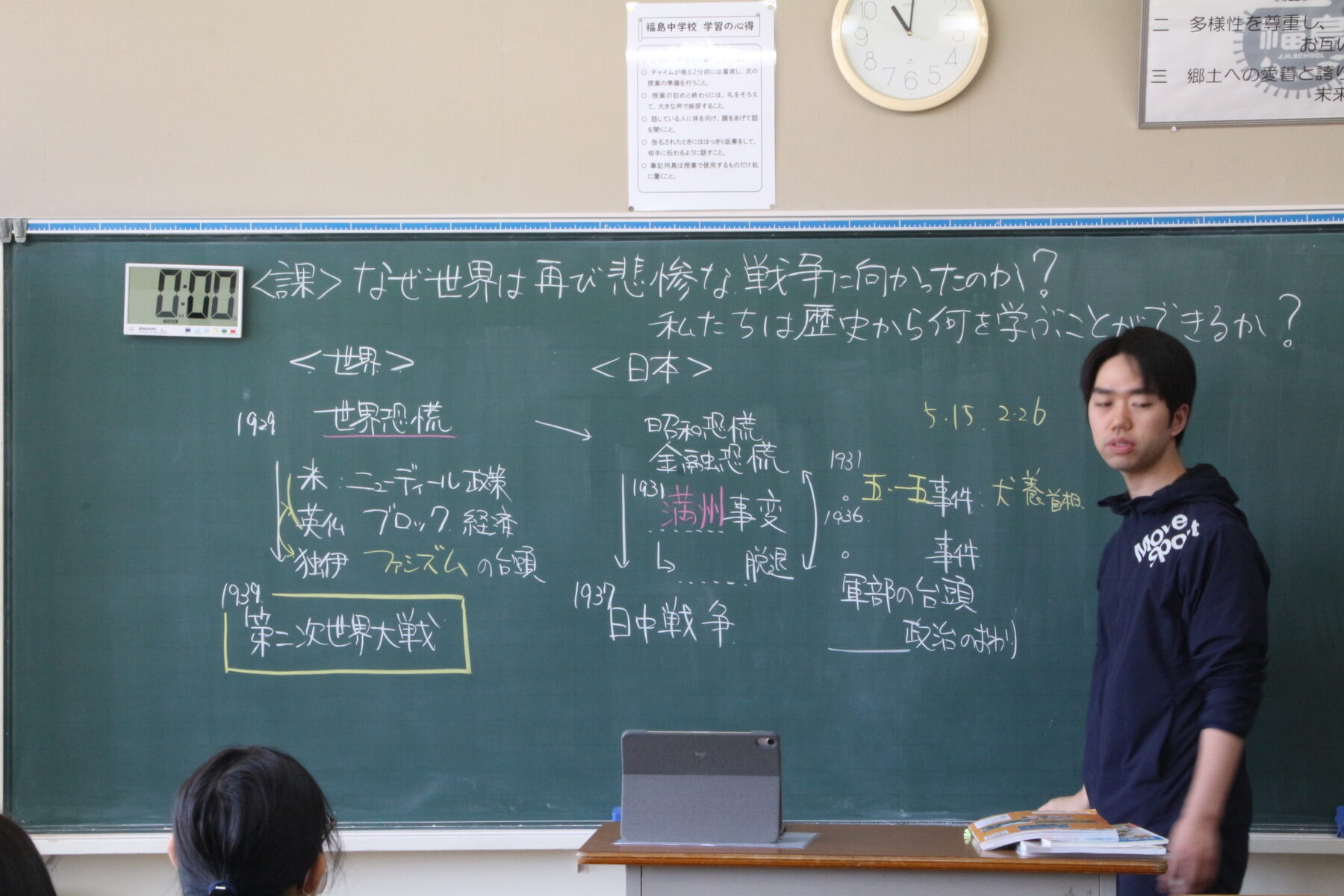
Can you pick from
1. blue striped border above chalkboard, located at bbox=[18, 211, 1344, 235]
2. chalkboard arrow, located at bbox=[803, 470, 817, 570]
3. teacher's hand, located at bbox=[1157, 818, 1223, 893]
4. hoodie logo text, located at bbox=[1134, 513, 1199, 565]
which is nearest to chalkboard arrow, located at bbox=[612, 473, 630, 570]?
chalkboard arrow, located at bbox=[803, 470, 817, 570]

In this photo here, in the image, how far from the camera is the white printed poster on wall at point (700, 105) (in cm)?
285

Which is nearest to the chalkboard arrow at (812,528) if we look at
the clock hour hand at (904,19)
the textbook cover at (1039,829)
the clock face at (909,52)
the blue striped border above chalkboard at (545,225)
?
the blue striped border above chalkboard at (545,225)

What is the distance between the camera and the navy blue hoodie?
198 centimetres

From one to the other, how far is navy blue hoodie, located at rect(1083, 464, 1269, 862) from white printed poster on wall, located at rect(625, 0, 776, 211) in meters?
1.35

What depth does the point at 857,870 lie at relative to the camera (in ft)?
6.14

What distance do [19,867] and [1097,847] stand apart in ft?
5.29

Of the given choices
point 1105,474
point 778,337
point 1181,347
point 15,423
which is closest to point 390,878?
point 15,423

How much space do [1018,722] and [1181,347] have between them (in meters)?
1.10

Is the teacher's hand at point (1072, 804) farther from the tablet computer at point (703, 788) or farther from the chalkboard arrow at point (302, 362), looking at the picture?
the chalkboard arrow at point (302, 362)

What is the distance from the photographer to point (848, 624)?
Answer: 9.12ft

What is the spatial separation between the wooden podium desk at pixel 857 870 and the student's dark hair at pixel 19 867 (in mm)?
974

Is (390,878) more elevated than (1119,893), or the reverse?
(1119,893)

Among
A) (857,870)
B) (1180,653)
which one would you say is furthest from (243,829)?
(1180,653)

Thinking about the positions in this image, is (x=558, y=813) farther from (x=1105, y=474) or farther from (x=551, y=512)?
(x=1105, y=474)
